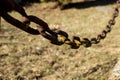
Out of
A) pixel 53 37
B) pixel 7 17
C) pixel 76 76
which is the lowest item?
pixel 76 76

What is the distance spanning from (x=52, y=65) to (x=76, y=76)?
0.72 meters

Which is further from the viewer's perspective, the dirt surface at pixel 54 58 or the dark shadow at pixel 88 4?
the dark shadow at pixel 88 4

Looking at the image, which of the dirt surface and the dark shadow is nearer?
the dirt surface

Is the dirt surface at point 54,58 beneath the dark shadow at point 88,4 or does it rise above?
beneath

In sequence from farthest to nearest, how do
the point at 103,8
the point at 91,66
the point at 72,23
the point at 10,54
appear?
the point at 103,8
the point at 72,23
the point at 10,54
the point at 91,66

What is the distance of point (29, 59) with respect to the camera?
20.1ft

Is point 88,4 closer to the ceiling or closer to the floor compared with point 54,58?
closer to the ceiling

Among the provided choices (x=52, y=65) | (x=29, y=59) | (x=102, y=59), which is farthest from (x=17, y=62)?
(x=102, y=59)

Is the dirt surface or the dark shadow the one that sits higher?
the dark shadow

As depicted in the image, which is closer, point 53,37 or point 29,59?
point 53,37

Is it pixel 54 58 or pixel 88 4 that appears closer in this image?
pixel 54 58

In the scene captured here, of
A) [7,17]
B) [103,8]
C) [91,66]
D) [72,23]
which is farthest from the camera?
[103,8]

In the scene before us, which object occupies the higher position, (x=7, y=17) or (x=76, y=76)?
(x=7, y=17)

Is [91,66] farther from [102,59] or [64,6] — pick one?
[64,6]
